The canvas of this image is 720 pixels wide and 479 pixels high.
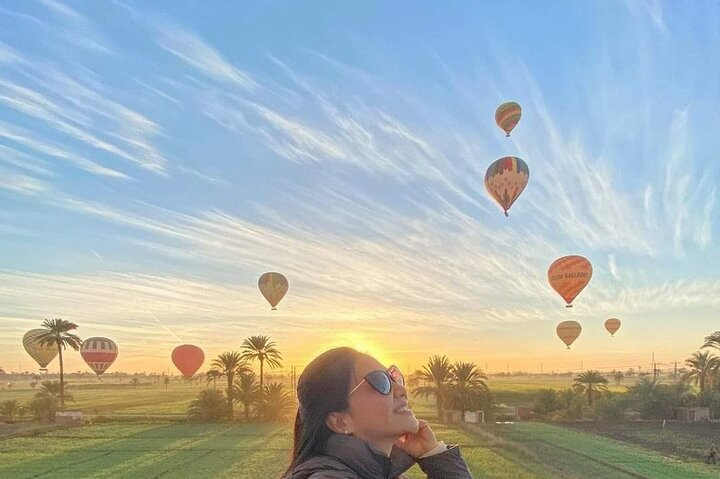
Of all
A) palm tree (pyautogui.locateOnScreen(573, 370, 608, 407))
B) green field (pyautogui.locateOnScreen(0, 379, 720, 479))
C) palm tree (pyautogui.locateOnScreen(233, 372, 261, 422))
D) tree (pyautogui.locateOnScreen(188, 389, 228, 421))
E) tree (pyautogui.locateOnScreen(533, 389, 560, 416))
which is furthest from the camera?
palm tree (pyautogui.locateOnScreen(573, 370, 608, 407))

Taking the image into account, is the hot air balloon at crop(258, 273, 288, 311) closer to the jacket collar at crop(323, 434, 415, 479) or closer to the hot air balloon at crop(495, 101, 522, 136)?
the hot air balloon at crop(495, 101, 522, 136)

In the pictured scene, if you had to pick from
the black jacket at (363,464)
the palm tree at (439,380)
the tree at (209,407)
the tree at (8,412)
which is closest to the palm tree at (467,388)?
the palm tree at (439,380)

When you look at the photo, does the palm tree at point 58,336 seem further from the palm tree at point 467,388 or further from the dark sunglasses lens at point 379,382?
the dark sunglasses lens at point 379,382

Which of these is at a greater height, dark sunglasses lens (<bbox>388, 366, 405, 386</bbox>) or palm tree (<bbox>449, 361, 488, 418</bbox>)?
dark sunglasses lens (<bbox>388, 366, 405, 386</bbox>)

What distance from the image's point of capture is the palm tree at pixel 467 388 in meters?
42.1

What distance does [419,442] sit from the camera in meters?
2.07

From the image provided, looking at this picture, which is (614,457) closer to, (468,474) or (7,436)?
(468,474)

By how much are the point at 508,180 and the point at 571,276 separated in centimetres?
817

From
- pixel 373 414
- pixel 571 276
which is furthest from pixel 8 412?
pixel 373 414

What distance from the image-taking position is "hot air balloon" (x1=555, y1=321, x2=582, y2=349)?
156 ft

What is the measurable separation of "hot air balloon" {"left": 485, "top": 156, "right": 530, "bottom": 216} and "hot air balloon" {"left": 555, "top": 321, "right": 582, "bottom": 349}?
20931 millimetres

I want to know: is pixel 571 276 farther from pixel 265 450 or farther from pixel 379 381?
pixel 379 381

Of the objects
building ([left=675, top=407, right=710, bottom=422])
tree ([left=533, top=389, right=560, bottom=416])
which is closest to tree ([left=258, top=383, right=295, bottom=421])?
tree ([left=533, top=389, right=560, bottom=416])

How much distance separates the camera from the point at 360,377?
192cm
